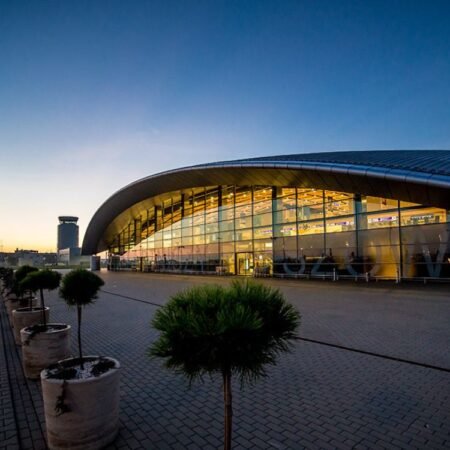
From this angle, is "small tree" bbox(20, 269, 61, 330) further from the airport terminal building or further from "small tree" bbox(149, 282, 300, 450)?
the airport terminal building

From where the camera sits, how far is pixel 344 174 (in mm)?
23141

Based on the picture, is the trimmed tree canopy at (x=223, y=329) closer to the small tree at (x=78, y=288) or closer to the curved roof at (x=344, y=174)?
the small tree at (x=78, y=288)

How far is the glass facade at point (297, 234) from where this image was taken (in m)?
23.1

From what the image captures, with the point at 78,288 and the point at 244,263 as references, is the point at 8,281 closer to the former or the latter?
the point at 78,288

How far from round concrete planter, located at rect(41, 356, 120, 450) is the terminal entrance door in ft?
94.2

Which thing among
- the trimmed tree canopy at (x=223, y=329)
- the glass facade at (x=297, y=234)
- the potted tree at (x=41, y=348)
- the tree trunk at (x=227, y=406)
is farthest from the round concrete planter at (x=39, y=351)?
the glass facade at (x=297, y=234)

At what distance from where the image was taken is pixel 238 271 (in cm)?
3469

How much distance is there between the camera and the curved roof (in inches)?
787

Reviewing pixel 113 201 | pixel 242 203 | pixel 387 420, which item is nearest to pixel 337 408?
pixel 387 420

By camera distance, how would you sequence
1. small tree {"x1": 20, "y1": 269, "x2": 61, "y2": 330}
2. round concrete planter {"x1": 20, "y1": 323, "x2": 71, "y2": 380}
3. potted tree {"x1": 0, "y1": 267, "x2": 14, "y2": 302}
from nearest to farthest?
round concrete planter {"x1": 20, "y1": 323, "x2": 71, "y2": 380} → small tree {"x1": 20, "y1": 269, "x2": 61, "y2": 330} → potted tree {"x1": 0, "y1": 267, "x2": 14, "y2": 302}

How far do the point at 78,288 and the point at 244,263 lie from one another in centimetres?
2791

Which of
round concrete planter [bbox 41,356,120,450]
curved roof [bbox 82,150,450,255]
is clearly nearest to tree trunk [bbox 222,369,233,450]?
round concrete planter [bbox 41,356,120,450]

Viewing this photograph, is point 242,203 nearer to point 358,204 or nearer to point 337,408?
point 358,204

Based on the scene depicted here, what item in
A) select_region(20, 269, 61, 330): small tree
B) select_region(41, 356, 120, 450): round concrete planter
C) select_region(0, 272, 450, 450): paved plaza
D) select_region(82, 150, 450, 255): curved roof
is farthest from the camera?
select_region(82, 150, 450, 255): curved roof
